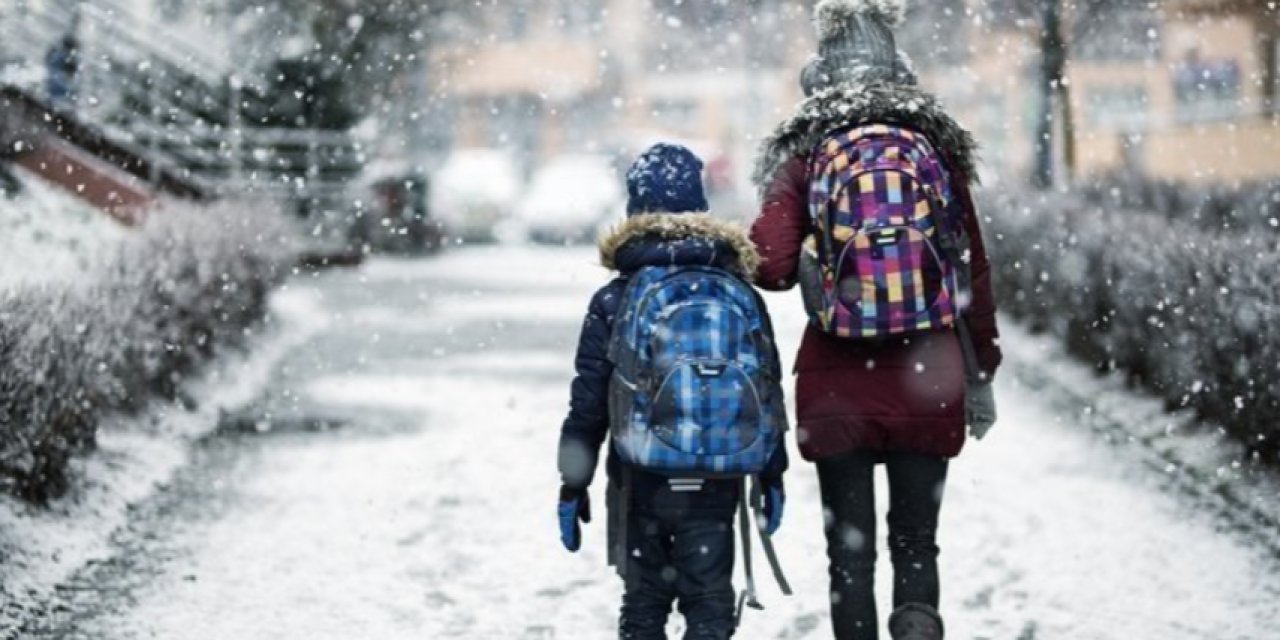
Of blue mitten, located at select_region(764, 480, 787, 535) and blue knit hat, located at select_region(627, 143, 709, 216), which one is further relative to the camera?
blue mitten, located at select_region(764, 480, 787, 535)

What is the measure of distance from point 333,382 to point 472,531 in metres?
5.08

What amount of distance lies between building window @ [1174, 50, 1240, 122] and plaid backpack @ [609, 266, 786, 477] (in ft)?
69.3

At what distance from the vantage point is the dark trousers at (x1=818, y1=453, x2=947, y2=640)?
4.41 metres

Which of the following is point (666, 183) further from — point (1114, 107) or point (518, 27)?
point (518, 27)

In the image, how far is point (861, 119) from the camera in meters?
4.36

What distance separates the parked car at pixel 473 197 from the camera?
32.3 meters

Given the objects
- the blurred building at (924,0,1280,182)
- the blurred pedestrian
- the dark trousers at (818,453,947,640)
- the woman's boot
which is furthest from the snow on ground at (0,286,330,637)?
the blurred building at (924,0,1280,182)

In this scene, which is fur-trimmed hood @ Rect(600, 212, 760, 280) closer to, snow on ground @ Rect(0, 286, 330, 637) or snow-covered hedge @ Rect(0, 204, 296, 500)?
snow on ground @ Rect(0, 286, 330, 637)

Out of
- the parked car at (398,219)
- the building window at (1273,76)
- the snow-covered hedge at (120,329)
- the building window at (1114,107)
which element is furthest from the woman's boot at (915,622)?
the building window at (1114,107)

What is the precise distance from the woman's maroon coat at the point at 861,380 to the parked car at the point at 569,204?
27.3 meters

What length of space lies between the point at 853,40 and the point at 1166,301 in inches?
208

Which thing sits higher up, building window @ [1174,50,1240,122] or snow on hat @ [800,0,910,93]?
building window @ [1174,50,1240,122]

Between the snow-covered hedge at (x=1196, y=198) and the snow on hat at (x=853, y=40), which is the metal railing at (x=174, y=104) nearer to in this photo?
the snow-covered hedge at (x=1196, y=198)

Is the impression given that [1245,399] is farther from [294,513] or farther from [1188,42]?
[1188,42]
